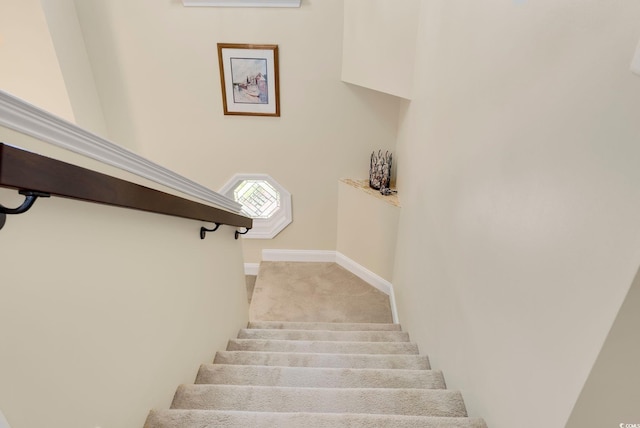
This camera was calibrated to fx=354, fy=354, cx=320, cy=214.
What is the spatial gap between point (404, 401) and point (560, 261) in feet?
2.92

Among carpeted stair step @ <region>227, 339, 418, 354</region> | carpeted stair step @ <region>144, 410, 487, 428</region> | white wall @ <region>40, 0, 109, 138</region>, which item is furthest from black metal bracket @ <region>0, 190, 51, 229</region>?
white wall @ <region>40, 0, 109, 138</region>

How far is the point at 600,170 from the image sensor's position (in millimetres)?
689

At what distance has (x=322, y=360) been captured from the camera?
1.81 meters

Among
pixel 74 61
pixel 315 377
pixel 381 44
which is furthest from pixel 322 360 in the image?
pixel 74 61

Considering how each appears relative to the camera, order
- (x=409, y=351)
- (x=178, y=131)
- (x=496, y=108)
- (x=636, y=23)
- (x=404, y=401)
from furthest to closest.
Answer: (x=178, y=131) → (x=409, y=351) → (x=404, y=401) → (x=496, y=108) → (x=636, y=23)

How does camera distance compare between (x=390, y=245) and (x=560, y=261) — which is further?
(x=390, y=245)

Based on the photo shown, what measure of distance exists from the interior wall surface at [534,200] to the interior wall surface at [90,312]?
3.59 ft

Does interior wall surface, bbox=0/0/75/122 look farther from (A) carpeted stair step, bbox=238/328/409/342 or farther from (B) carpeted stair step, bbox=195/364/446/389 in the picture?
(B) carpeted stair step, bbox=195/364/446/389

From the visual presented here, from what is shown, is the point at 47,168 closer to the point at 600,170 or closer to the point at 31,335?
the point at 31,335

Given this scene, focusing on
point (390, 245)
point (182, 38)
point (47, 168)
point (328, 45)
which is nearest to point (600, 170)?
point (47, 168)

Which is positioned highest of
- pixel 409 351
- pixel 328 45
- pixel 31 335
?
pixel 328 45

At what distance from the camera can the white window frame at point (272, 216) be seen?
3.87m

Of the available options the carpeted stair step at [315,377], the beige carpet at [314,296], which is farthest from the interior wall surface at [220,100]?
the carpeted stair step at [315,377]

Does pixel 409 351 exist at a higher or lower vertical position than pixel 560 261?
lower
